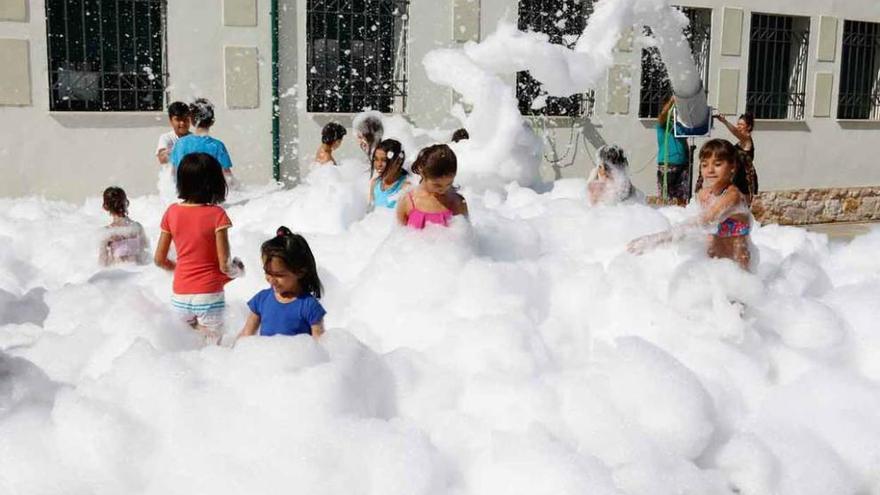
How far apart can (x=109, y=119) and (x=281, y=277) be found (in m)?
6.14

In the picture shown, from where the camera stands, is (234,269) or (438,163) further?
(438,163)

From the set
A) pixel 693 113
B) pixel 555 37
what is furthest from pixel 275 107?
pixel 693 113

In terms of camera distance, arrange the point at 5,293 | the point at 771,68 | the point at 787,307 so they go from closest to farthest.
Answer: the point at 787,307
the point at 5,293
the point at 771,68

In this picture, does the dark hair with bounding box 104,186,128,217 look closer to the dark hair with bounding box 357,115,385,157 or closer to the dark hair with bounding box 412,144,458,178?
the dark hair with bounding box 412,144,458,178

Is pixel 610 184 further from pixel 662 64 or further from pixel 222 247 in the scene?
pixel 662 64

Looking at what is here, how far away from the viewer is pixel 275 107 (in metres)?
9.65

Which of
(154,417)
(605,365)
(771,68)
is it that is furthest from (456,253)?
(771,68)

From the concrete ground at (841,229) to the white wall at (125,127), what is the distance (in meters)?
6.76

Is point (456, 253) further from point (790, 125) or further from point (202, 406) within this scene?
point (790, 125)

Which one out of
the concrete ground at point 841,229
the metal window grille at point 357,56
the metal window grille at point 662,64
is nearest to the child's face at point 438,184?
the metal window grille at point 357,56

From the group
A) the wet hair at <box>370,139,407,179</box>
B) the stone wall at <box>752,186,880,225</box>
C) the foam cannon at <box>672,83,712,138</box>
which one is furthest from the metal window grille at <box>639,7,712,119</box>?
the wet hair at <box>370,139,407,179</box>

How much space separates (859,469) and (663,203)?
5.74 meters

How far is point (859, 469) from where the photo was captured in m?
3.91

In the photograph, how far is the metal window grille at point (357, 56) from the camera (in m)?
9.95
